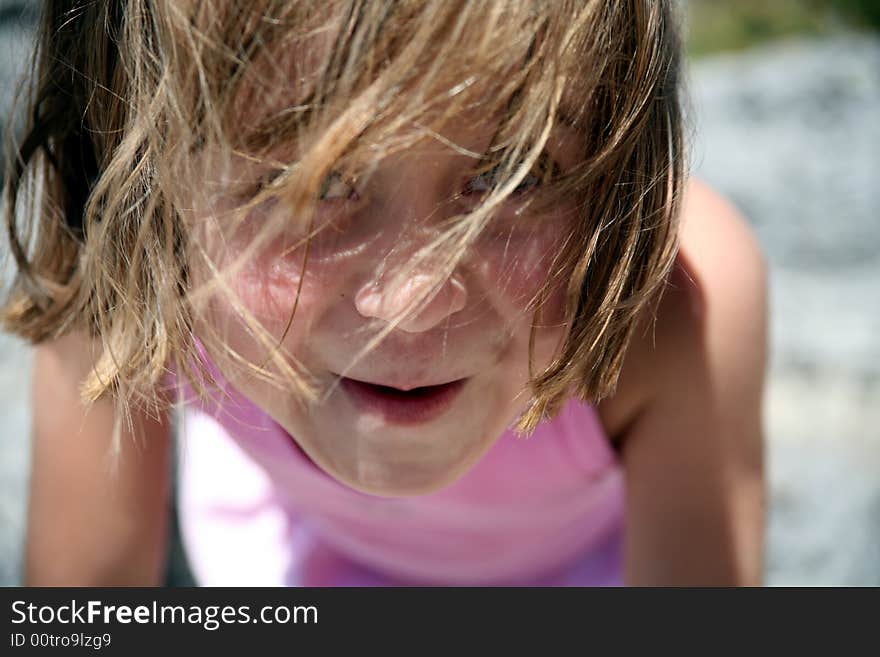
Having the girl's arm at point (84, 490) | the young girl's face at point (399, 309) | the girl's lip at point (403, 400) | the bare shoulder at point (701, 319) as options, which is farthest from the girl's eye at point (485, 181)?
the girl's arm at point (84, 490)

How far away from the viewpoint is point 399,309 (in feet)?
1.76

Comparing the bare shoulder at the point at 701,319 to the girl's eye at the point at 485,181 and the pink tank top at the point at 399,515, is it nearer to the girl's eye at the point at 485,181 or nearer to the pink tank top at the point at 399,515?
the pink tank top at the point at 399,515

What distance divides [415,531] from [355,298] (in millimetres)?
476

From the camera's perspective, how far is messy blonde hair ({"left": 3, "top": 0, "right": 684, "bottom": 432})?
48 centimetres

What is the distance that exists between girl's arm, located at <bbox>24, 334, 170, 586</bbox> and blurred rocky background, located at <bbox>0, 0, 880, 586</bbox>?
271mm

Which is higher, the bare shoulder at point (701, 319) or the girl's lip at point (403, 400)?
the bare shoulder at point (701, 319)

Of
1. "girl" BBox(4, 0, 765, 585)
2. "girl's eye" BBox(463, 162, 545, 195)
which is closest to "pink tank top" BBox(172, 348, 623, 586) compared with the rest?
"girl" BBox(4, 0, 765, 585)

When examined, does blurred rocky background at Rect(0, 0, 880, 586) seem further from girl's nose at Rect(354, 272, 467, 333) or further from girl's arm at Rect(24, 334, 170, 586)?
girl's nose at Rect(354, 272, 467, 333)

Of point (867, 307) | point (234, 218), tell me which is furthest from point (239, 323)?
point (867, 307)

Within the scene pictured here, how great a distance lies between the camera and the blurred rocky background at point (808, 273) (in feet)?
4.09

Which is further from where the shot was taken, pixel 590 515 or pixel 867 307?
pixel 867 307

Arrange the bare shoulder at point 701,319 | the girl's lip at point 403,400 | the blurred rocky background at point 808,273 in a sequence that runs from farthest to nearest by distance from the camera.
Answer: the blurred rocky background at point 808,273 < the bare shoulder at point 701,319 < the girl's lip at point 403,400

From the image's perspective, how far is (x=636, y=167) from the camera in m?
0.57
